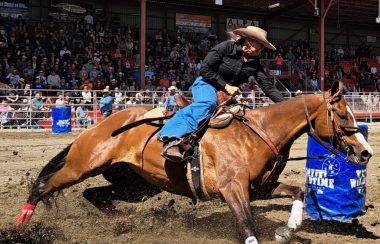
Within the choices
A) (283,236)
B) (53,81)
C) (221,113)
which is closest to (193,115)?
(221,113)

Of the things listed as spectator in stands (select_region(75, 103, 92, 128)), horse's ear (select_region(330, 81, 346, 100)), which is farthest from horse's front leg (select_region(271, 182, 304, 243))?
spectator in stands (select_region(75, 103, 92, 128))

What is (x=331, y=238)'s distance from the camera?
17.7 ft

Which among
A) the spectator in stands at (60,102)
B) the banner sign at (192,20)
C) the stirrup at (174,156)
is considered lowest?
the stirrup at (174,156)

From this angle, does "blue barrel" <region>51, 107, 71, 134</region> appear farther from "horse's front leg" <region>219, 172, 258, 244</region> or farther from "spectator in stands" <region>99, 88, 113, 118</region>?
"horse's front leg" <region>219, 172, 258, 244</region>

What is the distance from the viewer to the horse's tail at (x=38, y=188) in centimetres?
546

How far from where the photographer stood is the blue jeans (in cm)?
494

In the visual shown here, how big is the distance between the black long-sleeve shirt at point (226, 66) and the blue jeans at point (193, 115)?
136 millimetres

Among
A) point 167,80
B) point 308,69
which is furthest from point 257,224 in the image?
point 308,69

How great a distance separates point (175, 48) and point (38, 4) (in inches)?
309

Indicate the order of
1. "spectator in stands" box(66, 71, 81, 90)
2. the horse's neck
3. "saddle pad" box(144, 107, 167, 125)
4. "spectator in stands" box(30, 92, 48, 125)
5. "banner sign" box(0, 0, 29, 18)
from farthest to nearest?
"banner sign" box(0, 0, 29, 18), "spectator in stands" box(66, 71, 81, 90), "spectator in stands" box(30, 92, 48, 125), "saddle pad" box(144, 107, 167, 125), the horse's neck

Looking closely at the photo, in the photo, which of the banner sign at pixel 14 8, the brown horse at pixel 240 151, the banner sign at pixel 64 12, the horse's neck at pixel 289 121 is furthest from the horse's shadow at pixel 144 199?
the banner sign at pixel 64 12

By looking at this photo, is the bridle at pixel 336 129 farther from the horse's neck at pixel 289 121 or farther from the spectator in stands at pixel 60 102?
the spectator in stands at pixel 60 102

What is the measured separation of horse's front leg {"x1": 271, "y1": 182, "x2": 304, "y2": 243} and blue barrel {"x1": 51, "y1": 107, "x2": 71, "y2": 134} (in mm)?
13086

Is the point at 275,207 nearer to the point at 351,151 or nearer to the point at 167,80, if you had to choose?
the point at 351,151
